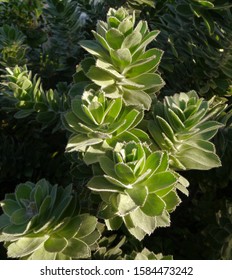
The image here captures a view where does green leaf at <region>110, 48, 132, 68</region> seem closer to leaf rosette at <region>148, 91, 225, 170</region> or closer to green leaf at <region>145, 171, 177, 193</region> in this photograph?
leaf rosette at <region>148, 91, 225, 170</region>

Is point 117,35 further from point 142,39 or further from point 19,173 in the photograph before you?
point 19,173

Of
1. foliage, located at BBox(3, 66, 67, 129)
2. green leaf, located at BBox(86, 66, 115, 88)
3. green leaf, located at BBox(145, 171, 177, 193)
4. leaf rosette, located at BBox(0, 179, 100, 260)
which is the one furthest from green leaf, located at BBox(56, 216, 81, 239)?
foliage, located at BBox(3, 66, 67, 129)

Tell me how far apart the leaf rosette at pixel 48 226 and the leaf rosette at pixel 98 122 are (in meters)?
0.16

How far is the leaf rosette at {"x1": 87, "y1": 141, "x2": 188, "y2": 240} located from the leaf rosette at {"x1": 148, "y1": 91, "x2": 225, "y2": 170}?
0.24ft

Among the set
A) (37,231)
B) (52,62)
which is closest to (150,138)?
(37,231)

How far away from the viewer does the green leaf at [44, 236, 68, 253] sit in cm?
93

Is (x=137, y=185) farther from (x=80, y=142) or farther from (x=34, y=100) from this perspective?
(x=34, y=100)

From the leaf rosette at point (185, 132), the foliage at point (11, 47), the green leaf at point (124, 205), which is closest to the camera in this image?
the green leaf at point (124, 205)

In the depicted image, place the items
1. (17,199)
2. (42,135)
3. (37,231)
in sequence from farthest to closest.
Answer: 1. (42,135)
2. (17,199)
3. (37,231)

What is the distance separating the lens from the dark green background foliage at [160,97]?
1202mm

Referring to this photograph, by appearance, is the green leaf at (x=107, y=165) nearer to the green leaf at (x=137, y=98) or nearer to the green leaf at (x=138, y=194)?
the green leaf at (x=138, y=194)

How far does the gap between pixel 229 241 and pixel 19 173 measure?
762mm

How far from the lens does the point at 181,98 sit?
0.95 metres

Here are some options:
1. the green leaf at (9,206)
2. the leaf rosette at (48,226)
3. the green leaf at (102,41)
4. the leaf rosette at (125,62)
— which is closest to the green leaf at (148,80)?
the leaf rosette at (125,62)
